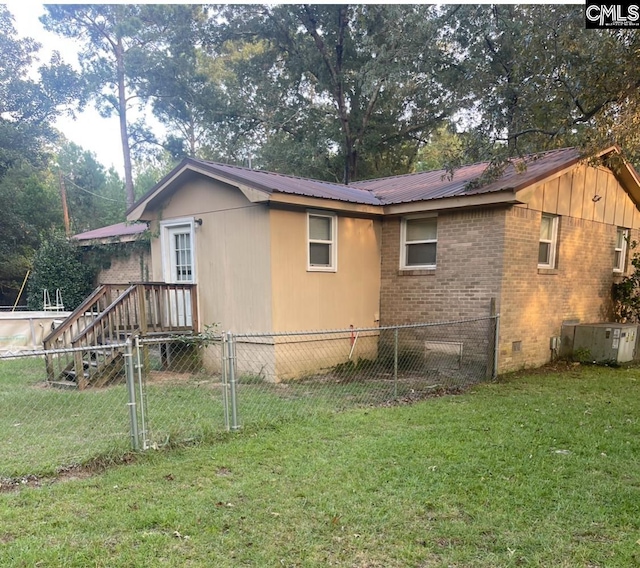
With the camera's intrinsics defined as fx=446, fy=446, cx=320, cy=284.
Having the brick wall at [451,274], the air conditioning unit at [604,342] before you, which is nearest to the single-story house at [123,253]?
the brick wall at [451,274]

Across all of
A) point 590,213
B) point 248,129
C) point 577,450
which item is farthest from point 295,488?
point 248,129

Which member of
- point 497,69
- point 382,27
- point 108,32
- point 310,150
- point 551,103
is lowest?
point 551,103

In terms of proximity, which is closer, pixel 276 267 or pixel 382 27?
pixel 276 267

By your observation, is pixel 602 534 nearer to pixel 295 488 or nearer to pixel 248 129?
pixel 295 488

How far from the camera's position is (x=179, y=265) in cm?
971

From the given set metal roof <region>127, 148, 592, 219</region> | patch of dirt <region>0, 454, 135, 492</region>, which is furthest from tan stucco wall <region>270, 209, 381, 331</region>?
patch of dirt <region>0, 454, 135, 492</region>

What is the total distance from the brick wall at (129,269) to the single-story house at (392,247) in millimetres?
3421

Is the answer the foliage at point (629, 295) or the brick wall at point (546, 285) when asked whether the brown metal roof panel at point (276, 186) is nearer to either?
the brick wall at point (546, 285)

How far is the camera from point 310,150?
781 inches

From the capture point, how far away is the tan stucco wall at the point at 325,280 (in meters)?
8.13

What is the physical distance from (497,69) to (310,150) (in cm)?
841

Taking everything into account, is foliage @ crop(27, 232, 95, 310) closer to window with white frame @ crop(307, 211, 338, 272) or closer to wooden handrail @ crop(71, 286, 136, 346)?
wooden handrail @ crop(71, 286, 136, 346)

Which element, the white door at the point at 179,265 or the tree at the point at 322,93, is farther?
the tree at the point at 322,93

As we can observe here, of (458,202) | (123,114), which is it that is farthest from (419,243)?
(123,114)
